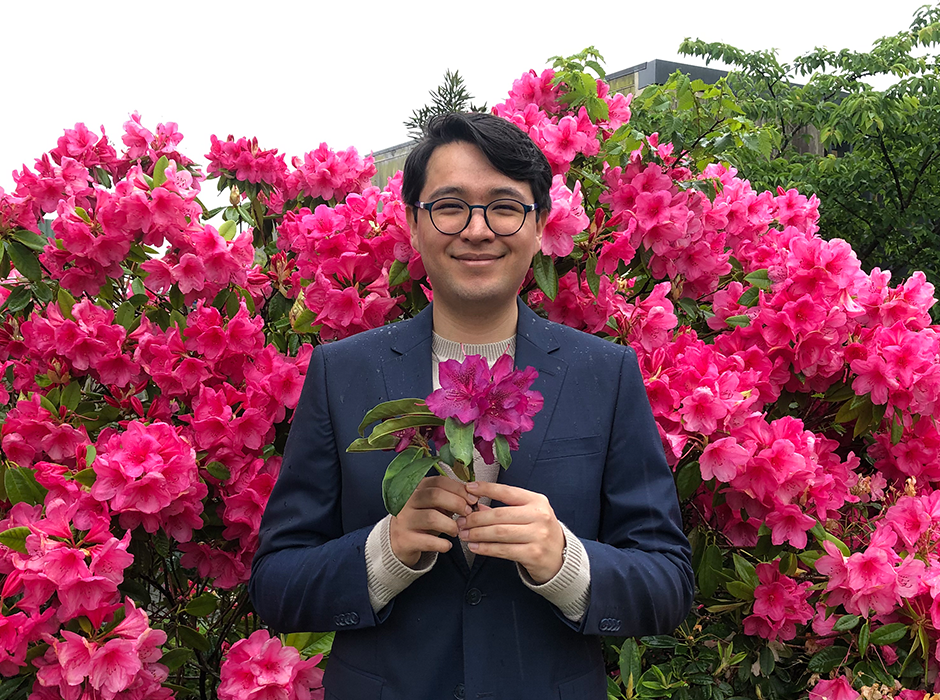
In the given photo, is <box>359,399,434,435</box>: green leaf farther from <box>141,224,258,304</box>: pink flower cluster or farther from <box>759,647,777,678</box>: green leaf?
<box>759,647,777,678</box>: green leaf

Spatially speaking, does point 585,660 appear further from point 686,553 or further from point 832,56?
point 832,56

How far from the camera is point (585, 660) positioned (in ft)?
4.64

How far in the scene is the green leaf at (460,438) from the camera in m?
1.01

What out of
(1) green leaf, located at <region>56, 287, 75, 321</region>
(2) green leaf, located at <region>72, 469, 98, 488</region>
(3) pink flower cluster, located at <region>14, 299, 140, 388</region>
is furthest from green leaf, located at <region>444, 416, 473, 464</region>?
(1) green leaf, located at <region>56, 287, 75, 321</region>

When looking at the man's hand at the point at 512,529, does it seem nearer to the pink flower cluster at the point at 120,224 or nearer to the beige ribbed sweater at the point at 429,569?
the beige ribbed sweater at the point at 429,569

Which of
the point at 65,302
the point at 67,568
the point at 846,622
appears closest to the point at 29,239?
the point at 65,302

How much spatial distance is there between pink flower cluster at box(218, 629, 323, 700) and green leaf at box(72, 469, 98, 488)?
48 centimetres

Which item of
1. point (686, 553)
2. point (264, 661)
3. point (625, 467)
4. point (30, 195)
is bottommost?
point (264, 661)

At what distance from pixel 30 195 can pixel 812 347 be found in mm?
2124

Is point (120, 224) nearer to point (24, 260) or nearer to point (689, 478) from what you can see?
point (24, 260)

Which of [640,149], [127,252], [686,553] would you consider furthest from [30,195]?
[686,553]

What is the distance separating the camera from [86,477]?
6.18 feet

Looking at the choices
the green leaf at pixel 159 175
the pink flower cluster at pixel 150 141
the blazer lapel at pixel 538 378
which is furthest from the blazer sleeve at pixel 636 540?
the pink flower cluster at pixel 150 141

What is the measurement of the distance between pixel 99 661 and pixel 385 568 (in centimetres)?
82
